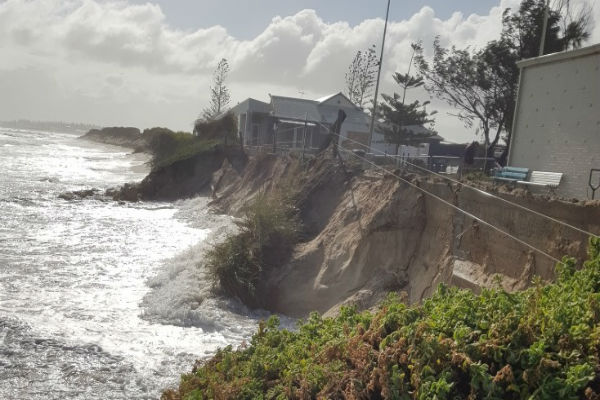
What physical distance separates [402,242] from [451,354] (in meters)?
8.06

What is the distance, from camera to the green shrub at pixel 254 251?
13.0 m

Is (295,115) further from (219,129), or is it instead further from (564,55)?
(564,55)

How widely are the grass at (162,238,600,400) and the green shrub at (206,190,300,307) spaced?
7.57 metres

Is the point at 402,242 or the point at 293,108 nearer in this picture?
the point at 402,242

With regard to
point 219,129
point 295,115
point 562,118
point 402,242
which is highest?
point 295,115

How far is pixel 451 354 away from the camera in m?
3.73

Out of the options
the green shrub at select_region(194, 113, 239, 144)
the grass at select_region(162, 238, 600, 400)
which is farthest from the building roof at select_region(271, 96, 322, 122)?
the grass at select_region(162, 238, 600, 400)

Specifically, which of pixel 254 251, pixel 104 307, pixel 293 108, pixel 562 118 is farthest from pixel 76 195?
A: pixel 562 118

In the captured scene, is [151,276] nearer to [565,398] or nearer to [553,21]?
[565,398]

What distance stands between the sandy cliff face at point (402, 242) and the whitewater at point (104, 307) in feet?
5.87

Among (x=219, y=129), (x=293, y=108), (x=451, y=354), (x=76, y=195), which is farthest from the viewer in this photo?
(x=293, y=108)

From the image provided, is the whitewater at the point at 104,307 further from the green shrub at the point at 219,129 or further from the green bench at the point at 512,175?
the green shrub at the point at 219,129

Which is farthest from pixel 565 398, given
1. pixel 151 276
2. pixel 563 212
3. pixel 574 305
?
pixel 151 276

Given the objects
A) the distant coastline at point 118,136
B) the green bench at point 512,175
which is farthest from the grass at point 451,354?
the distant coastline at point 118,136
